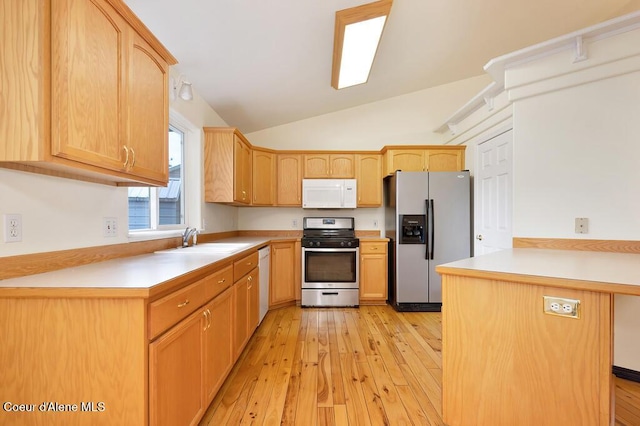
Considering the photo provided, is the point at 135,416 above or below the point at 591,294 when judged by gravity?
below

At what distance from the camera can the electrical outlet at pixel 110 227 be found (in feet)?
5.25

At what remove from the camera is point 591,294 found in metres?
1.09

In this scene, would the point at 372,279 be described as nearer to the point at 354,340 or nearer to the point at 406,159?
the point at 354,340

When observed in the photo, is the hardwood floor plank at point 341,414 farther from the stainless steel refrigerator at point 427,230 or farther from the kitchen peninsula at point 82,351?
the stainless steel refrigerator at point 427,230

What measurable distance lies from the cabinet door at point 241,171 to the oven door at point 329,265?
3.40 feet

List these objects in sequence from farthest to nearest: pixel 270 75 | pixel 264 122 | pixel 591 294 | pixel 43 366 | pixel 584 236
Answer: pixel 264 122 < pixel 270 75 < pixel 584 236 < pixel 591 294 < pixel 43 366

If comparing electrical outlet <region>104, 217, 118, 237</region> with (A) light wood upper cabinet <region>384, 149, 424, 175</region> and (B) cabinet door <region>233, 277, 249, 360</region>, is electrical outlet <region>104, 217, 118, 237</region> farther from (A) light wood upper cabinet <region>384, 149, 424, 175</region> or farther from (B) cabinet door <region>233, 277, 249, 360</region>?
(A) light wood upper cabinet <region>384, 149, 424, 175</region>

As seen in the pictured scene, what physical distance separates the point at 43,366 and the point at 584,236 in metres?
3.12

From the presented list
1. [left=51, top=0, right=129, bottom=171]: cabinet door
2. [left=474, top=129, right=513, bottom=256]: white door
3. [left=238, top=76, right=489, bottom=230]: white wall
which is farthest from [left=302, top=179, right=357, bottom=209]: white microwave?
[left=51, top=0, right=129, bottom=171]: cabinet door

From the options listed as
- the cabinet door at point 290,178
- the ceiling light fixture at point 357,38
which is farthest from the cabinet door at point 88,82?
the cabinet door at point 290,178

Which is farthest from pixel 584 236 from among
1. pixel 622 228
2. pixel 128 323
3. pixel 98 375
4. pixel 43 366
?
pixel 43 366

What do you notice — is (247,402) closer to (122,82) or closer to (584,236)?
(122,82)

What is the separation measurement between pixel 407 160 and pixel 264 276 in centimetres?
243

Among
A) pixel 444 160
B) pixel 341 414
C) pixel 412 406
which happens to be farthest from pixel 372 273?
pixel 341 414
